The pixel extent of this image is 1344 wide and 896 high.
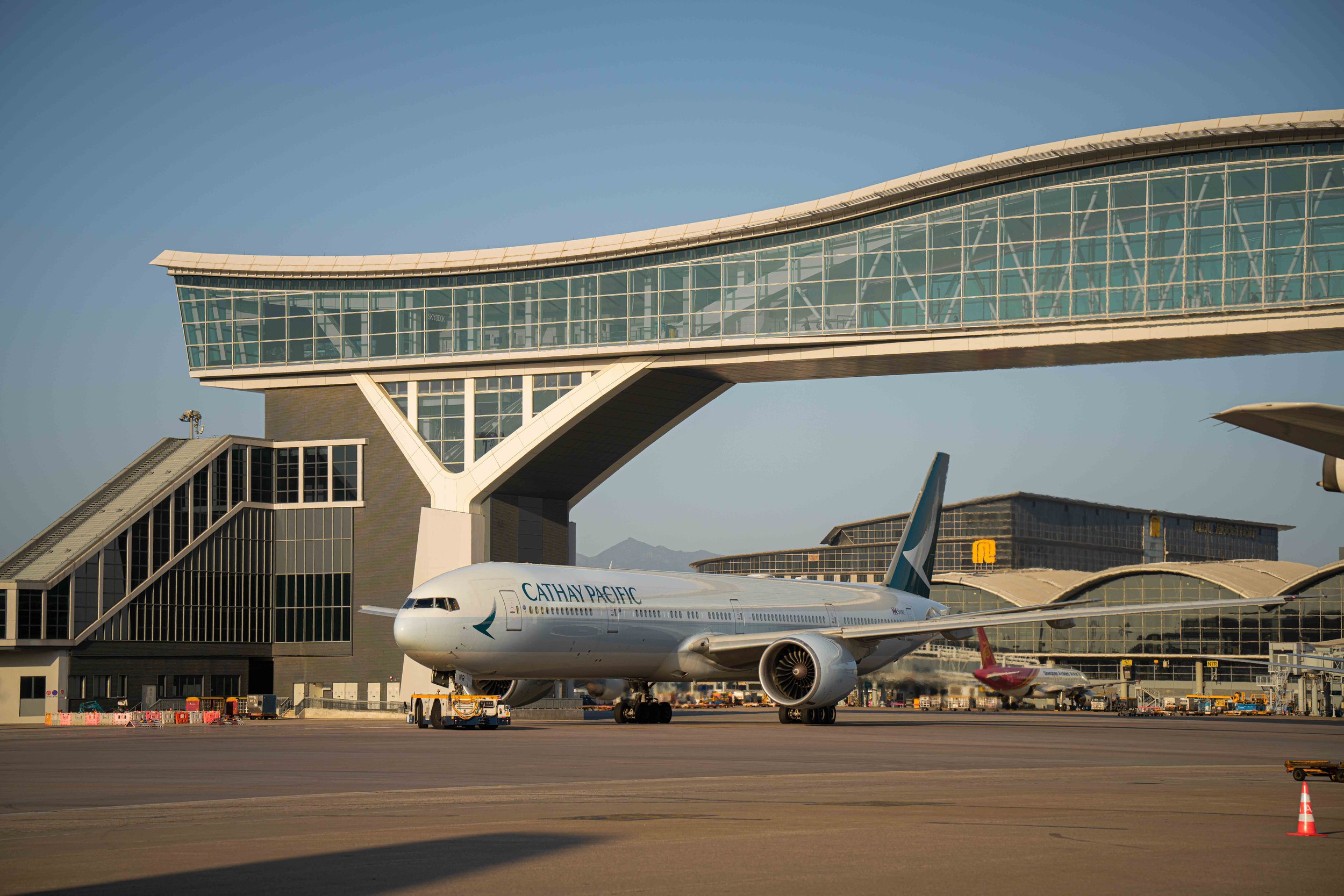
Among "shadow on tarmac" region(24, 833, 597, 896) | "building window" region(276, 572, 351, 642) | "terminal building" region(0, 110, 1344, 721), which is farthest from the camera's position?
"building window" region(276, 572, 351, 642)

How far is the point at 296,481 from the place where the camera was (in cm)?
6875

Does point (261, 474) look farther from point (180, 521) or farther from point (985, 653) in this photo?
point (985, 653)

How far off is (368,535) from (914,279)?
96.2 ft

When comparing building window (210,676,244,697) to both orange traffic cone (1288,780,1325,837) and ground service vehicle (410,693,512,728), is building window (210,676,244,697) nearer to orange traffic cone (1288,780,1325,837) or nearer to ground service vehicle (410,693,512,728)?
ground service vehicle (410,693,512,728)

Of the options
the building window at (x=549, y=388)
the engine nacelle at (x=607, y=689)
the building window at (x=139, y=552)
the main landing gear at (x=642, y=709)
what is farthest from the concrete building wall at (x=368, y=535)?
the main landing gear at (x=642, y=709)

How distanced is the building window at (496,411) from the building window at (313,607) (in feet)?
34.0

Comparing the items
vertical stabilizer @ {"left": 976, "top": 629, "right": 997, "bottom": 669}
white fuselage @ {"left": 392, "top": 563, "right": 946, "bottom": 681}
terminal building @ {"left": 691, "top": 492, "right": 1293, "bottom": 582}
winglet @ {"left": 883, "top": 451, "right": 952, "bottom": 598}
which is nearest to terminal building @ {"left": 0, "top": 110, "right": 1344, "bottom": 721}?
winglet @ {"left": 883, "top": 451, "right": 952, "bottom": 598}

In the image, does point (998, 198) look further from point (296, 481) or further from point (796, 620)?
point (296, 481)

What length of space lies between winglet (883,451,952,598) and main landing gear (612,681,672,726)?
48.4 ft

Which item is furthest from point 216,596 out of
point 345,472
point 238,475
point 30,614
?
point 30,614

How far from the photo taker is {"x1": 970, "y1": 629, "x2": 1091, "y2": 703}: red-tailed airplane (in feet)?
249

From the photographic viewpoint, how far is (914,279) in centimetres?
5691

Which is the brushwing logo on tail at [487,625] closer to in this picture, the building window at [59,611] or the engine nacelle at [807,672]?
the engine nacelle at [807,672]

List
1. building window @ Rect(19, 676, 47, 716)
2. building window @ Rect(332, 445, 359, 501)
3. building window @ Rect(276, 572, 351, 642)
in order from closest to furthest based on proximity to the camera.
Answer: building window @ Rect(19, 676, 47, 716) < building window @ Rect(332, 445, 359, 501) < building window @ Rect(276, 572, 351, 642)
